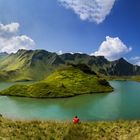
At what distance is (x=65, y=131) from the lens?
116 ft

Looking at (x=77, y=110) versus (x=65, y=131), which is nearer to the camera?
(x=65, y=131)

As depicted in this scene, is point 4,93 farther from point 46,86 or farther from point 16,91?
point 46,86

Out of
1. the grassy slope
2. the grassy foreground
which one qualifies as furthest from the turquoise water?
the grassy slope

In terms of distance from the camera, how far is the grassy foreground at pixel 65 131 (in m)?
33.7

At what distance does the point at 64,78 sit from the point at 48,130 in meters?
159

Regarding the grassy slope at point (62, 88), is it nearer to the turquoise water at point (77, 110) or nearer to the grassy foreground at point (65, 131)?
the turquoise water at point (77, 110)

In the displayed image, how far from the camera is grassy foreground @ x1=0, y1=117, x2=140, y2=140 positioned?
33.7 m

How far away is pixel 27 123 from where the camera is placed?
3966cm

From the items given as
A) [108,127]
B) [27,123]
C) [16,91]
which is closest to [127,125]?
[108,127]

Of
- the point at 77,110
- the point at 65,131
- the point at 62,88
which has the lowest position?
the point at 77,110

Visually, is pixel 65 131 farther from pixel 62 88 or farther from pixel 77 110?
pixel 62 88

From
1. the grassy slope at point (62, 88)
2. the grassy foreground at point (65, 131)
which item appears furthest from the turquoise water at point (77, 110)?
the grassy slope at point (62, 88)

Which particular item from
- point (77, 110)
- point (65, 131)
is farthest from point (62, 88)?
point (65, 131)

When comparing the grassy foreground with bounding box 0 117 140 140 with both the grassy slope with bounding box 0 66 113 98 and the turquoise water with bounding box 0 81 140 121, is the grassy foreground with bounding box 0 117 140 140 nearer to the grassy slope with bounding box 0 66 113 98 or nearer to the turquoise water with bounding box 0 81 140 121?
the turquoise water with bounding box 0 81 140 121
